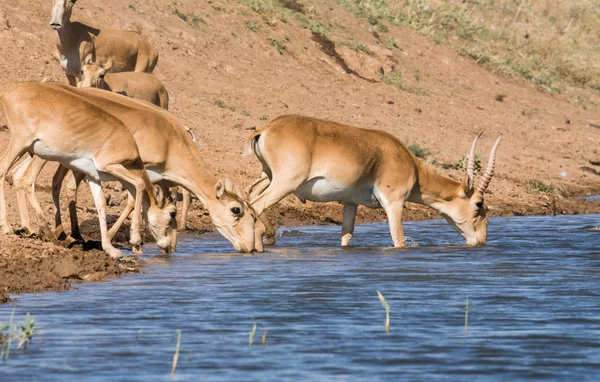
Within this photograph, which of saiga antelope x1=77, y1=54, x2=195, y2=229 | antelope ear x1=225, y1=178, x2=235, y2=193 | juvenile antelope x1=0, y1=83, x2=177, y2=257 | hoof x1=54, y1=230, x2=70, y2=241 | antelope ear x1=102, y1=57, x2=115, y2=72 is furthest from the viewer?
antelope ear x1=102, y1=57, x2=115, y2=72

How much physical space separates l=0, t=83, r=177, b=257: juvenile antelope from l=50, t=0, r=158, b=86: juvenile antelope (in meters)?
7.92

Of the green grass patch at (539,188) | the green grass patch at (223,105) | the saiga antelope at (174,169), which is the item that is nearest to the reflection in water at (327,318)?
the saiga antelope at (174,169)

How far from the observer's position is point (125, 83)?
1866cm

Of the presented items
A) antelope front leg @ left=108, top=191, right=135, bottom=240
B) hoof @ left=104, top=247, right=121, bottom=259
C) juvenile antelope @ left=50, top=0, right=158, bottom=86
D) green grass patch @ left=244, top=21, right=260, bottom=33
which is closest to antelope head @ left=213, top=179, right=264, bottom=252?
antelope front leg @ left=108, top=191, right=135, bottom=240

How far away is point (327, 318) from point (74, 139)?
415 cm

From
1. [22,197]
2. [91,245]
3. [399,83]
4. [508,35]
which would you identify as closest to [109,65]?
[22,197]

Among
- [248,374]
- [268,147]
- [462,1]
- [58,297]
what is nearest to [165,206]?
[268,147]

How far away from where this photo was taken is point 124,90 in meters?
18.5

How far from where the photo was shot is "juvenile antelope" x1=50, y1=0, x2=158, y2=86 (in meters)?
20.1

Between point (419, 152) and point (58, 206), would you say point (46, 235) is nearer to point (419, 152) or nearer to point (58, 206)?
point (58, 206)

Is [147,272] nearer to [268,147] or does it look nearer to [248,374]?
[268,147]

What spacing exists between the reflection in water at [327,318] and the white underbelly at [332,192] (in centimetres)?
71

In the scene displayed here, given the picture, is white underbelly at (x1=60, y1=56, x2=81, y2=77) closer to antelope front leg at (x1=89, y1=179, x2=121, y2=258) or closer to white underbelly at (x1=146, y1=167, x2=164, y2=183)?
white underbelly at (x1=146, y1=167, x2=164, y2=183)

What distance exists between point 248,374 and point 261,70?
2056 cm
